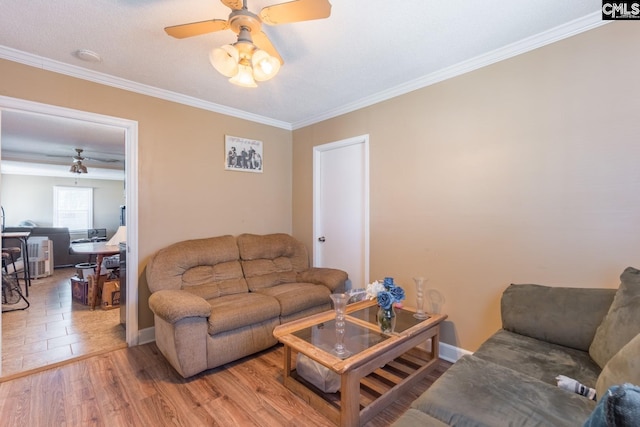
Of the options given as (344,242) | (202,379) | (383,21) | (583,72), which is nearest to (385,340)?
Answer: (202,379)

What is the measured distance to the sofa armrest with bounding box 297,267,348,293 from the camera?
308 cm

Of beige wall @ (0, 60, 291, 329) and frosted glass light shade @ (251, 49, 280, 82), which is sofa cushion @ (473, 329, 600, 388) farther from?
beige wall @ (0, 60, 291, 329)

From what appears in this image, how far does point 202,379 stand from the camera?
217cm

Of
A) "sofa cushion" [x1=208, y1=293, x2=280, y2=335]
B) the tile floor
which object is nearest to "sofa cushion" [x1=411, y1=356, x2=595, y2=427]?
"sofa cushion" [x1=208, y1=293, x2=280, y2=335]

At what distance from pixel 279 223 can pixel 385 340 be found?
2.43 meters

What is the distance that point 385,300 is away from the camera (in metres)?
1.97

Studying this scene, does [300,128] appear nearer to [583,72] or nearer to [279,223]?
[279,223]

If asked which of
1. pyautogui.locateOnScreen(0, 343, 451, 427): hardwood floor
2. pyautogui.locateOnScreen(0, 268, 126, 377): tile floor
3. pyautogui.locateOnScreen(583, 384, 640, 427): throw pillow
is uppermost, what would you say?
pyautogui.locateOnScreen(583, 384, 640, 427): throw pillow

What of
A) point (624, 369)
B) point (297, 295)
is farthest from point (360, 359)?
point (297, 295)

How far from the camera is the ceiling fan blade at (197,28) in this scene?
5.03 ft

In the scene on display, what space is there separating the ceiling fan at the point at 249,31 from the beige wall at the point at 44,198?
9055 millimetres

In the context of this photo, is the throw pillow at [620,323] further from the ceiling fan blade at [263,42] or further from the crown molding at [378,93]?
the ceiling fan blade at [263,42]

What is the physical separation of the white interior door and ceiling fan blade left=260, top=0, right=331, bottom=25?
1.77 metres

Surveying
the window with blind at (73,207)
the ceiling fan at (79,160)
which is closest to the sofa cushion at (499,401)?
the ceiling fan at (79,160)
